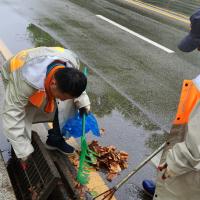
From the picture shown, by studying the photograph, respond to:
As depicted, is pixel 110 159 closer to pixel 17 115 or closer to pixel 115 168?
pixel 115 168

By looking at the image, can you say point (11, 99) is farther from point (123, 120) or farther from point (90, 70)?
point (90, 70)

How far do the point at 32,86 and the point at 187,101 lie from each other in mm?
1232

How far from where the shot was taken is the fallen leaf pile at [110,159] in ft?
13.2

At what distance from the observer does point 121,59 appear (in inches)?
289

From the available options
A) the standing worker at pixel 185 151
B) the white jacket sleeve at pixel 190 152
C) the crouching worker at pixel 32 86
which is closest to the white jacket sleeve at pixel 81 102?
the crouching worker at pixel 32 86

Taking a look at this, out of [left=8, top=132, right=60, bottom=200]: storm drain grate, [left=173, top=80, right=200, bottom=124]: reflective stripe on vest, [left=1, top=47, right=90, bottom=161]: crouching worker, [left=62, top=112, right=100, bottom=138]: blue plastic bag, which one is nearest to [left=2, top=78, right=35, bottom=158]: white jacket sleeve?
[left=1, top=47, right=90, bottom=161]: crouching worker

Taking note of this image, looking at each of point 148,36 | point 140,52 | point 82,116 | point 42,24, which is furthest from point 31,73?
point 148,36

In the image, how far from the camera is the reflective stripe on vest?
253cm

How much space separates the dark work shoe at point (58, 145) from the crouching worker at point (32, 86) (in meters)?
0.50

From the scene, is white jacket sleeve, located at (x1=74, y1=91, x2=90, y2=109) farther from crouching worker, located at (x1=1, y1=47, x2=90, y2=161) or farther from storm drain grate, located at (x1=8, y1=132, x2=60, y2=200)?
storm drain grate, located at (x1=8, y1=132, x2=60, y2=200)

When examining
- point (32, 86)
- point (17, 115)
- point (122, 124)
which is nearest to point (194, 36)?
point (32, 86)

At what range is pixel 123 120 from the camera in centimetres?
512

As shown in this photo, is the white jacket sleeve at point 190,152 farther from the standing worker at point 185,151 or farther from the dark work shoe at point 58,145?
the dark work shoe at point 58,145

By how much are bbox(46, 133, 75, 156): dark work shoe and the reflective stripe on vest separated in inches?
64.0
